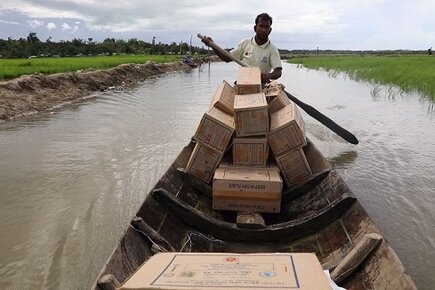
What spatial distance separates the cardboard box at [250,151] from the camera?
149 inches

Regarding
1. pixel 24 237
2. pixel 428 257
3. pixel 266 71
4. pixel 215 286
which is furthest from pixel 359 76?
pixel 215 286

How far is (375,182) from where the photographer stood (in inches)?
237

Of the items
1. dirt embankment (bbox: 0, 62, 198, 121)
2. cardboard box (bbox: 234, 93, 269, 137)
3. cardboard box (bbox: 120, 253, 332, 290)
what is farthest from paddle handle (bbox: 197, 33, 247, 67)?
dirt embankment (bbox: 0, 62, 198, 121)

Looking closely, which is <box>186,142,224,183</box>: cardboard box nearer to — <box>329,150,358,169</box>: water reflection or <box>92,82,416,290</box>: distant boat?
<box>92,82,416,290</box>: distant boat

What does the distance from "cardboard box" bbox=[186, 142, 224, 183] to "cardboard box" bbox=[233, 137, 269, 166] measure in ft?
0.53

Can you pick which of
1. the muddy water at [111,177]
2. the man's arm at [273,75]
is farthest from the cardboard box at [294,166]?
the man's arm at [273,75]

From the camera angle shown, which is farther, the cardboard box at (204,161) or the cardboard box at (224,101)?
the cardboard box at (224,101)

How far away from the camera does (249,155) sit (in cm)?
383

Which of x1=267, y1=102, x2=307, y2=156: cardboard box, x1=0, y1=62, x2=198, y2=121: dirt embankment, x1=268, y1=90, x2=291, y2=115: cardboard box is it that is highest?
x1=268, y1=90, x2=291, y2=115: cardboard box

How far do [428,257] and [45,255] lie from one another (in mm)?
3665

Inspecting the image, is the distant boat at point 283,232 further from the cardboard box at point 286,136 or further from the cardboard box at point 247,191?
the cardboard box at point 286,136

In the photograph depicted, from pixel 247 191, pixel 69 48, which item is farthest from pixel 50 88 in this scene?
pixel 69 48

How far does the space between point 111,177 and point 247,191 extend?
301 cm

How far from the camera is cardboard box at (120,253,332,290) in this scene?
1.61m
